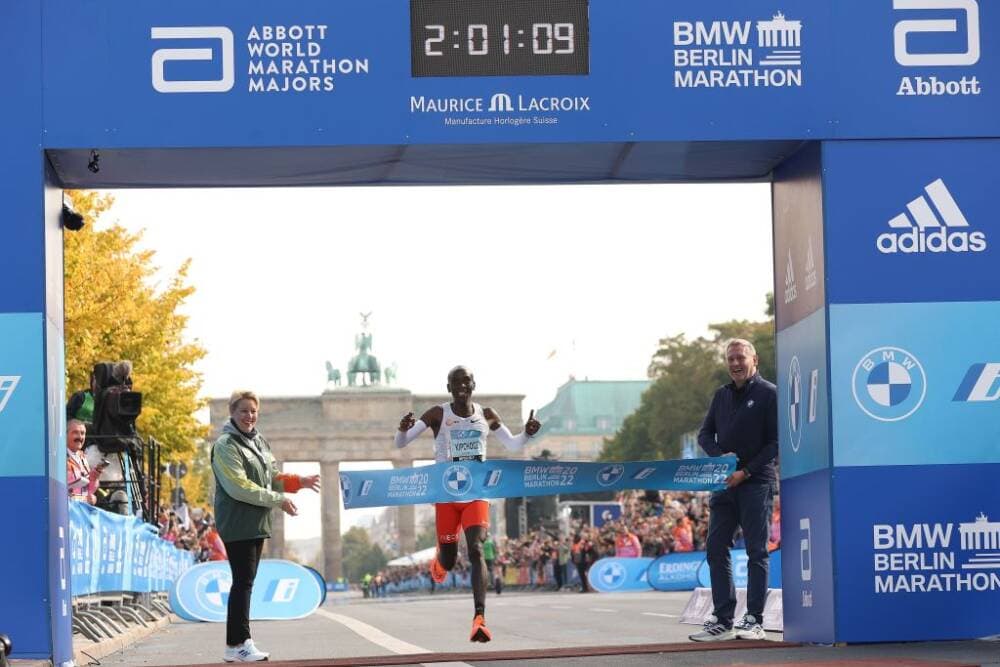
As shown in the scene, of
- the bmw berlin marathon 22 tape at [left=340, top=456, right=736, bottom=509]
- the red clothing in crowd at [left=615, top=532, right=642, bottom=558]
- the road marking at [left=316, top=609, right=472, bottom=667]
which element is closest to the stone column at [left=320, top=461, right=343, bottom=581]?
the red clothing in crowd at [left=615, top=532, right=642, bottom=558]

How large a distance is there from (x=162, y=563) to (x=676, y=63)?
16.9 meters

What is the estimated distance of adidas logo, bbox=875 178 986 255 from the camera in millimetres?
11727

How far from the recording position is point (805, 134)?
38.4 ft

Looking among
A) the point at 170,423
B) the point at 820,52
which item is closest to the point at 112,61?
the point at 820,52

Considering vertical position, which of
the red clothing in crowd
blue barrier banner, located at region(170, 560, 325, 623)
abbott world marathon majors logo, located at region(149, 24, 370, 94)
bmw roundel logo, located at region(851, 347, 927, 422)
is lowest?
the red clothing in crowd

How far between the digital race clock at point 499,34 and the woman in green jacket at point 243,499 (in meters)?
2.65

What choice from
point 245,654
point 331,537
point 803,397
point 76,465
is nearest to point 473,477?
point 245,654

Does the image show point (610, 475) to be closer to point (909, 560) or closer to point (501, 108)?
point (909, 560)

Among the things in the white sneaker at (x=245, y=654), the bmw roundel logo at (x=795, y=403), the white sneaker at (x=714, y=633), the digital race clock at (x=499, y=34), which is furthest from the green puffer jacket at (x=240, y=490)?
the bmw roundel logo at (x=795, y=403)

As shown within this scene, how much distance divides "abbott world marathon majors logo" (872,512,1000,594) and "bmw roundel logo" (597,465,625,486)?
2271 millimetres

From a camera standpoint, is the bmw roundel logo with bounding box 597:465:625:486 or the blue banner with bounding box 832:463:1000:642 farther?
the bmw roundel logo with bounding box 597:465:625:486

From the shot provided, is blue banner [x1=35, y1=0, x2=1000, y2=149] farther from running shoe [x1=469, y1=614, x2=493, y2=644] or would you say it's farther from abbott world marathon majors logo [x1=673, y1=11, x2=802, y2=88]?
running shoe [x1=469, y1=614, x2=493, y2=644]

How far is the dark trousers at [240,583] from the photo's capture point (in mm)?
11531

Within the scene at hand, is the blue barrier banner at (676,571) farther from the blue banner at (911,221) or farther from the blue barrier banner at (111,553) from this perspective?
the blue banner at (911,221)
